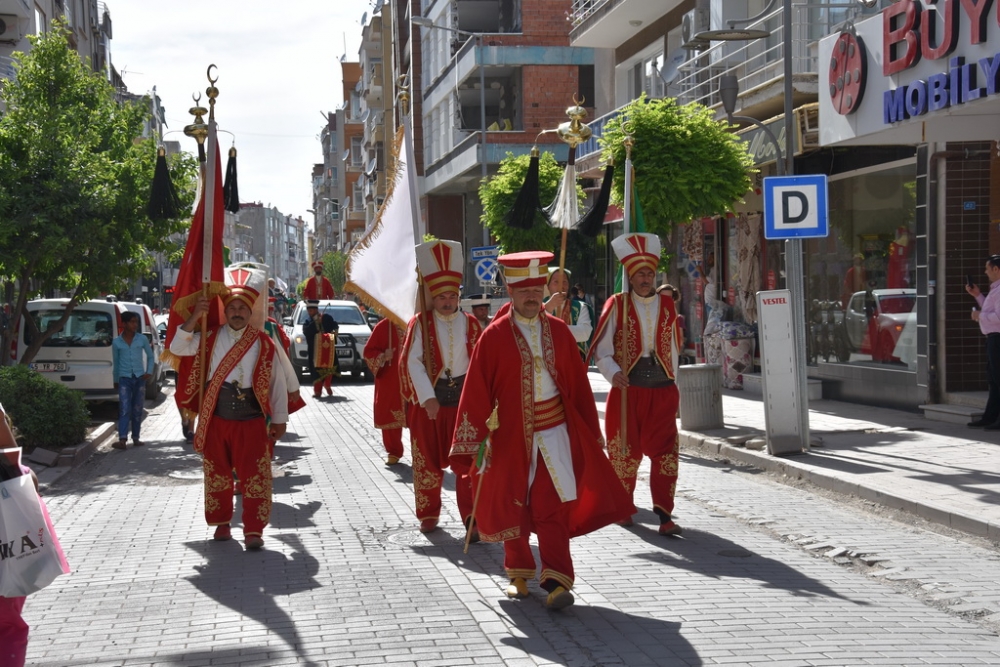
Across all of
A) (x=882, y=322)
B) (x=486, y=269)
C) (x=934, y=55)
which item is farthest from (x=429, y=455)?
(x=486, y=269)

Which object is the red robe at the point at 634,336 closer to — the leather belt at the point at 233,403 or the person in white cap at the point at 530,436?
the person in white cap at the point at 530,436

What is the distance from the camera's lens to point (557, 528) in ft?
20.4

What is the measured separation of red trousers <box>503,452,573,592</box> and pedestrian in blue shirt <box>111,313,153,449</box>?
9.16 metres

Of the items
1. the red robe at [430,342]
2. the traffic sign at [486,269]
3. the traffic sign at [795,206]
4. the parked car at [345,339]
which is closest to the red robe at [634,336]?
the red robe at [430,342]

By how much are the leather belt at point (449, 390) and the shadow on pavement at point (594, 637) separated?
2.50 m

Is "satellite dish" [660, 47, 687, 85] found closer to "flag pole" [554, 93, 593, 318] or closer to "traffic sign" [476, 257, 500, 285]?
"traffic sign" [476, 257, 500, 285]

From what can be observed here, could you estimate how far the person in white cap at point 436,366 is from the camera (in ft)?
26.5

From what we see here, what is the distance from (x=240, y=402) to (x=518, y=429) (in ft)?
8.15

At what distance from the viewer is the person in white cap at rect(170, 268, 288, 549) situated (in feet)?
26.0

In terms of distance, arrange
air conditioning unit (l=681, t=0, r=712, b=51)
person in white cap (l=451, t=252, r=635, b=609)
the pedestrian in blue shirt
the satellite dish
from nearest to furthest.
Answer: person in white cap (l=451, t=252, r=635, b=609) < the pedestrian in blue shirt < air conditioning unit (l=681, t=0, r=712, b=51) < the satellite dish

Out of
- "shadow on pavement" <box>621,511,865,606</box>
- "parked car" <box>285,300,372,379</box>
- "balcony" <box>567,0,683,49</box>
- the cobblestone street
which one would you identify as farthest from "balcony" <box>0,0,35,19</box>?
"shadow on pavement" <box>621,511,865,606</box>

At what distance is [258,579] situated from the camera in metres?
7.03

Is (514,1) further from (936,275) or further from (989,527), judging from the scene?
(989,527)

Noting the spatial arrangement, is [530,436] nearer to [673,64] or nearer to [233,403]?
[233,403]
